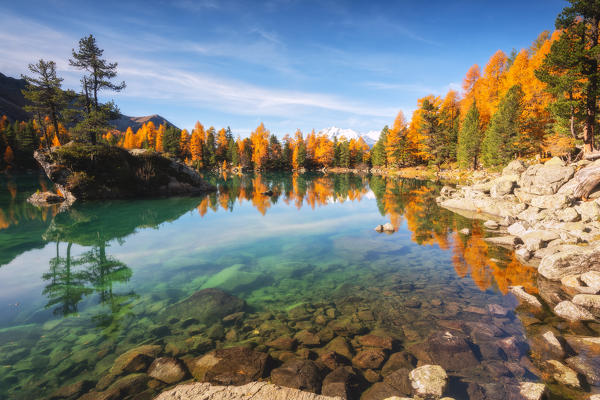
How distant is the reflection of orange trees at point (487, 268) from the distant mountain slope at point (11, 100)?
634 feet

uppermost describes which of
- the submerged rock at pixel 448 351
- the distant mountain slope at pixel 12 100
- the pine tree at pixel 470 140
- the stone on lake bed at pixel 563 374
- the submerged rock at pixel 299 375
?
the distant mountain slope at pixel 12 100

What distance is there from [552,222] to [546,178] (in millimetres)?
6324

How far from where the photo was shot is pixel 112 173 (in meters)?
34.7

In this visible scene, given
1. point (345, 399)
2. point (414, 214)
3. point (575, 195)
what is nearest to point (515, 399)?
point (345, 399)

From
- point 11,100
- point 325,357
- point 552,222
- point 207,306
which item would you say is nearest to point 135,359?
point 207,306

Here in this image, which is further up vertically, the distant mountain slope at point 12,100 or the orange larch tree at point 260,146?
the distant mountain slope at point 12,100

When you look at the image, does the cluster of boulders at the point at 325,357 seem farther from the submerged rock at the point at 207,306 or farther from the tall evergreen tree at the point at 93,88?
the tall evergreen tree at the point at 93,88

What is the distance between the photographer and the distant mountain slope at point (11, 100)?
139125 mm

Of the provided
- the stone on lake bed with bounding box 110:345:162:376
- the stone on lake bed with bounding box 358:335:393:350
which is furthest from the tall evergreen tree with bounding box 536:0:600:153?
the stone on lake bed with bounding box 110:345:162:376

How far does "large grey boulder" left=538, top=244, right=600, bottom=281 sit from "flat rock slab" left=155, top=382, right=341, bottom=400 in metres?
11.1

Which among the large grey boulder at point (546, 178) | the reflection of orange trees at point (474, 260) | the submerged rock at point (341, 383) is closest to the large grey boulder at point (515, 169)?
the large grey boulder at point (546, 178)

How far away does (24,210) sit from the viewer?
2641cm

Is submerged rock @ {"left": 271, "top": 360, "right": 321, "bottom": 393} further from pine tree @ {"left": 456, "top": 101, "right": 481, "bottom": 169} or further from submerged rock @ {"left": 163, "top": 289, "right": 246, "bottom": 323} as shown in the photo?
pine tree @ {"left": 456, "top": 101, "right": 481, "bottom": 169}

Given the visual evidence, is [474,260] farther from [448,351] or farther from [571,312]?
[448,351]
